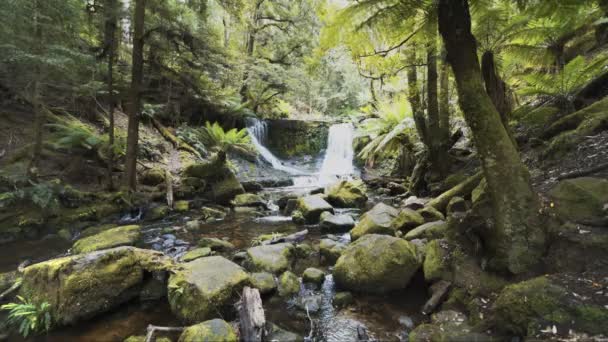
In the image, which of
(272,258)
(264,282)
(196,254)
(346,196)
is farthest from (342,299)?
(346,196)

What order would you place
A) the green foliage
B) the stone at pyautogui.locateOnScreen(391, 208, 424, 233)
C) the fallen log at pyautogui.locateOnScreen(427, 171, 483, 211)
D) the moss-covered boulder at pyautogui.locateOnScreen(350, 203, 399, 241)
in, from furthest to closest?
the fallen log at pyautogui.locateOnScreen(427, 171, 483, 211) < the stone at pyautogui.locateOnScreen(391, 208, 424, 233) < the moss-covered boulder at pyautogui.locateOnScreen(350, 203, 399, 241) < the green foliage

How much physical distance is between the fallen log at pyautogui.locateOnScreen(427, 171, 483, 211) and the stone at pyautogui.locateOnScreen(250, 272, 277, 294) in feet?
11.4

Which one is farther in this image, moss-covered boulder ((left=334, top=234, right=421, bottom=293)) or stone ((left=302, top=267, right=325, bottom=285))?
stone ((left=302, top=267, right=325, bottom=285))

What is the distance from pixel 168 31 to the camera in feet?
22.9

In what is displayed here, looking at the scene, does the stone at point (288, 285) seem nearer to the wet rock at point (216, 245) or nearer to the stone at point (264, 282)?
the stone at point (264, 282)

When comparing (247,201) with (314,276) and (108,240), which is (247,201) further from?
(314,276)

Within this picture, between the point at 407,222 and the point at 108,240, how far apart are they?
4814 millimetres

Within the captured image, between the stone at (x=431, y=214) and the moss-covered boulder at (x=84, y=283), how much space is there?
14.7 ft

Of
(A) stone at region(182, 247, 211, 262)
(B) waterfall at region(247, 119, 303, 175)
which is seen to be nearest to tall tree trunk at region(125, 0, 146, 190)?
(A) stone at region(182, 247, 211, 262)

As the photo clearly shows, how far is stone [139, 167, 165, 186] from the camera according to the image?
8365 mm

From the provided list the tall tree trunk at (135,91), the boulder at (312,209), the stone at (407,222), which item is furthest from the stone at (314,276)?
the tall tree trunk at (135,91)

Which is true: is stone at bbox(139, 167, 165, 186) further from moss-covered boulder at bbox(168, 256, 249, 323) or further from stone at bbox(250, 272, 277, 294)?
stone at bbox(250, 272, 277, 294)

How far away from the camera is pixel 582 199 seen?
289 cm

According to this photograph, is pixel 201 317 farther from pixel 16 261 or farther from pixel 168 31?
pixel 168 31
